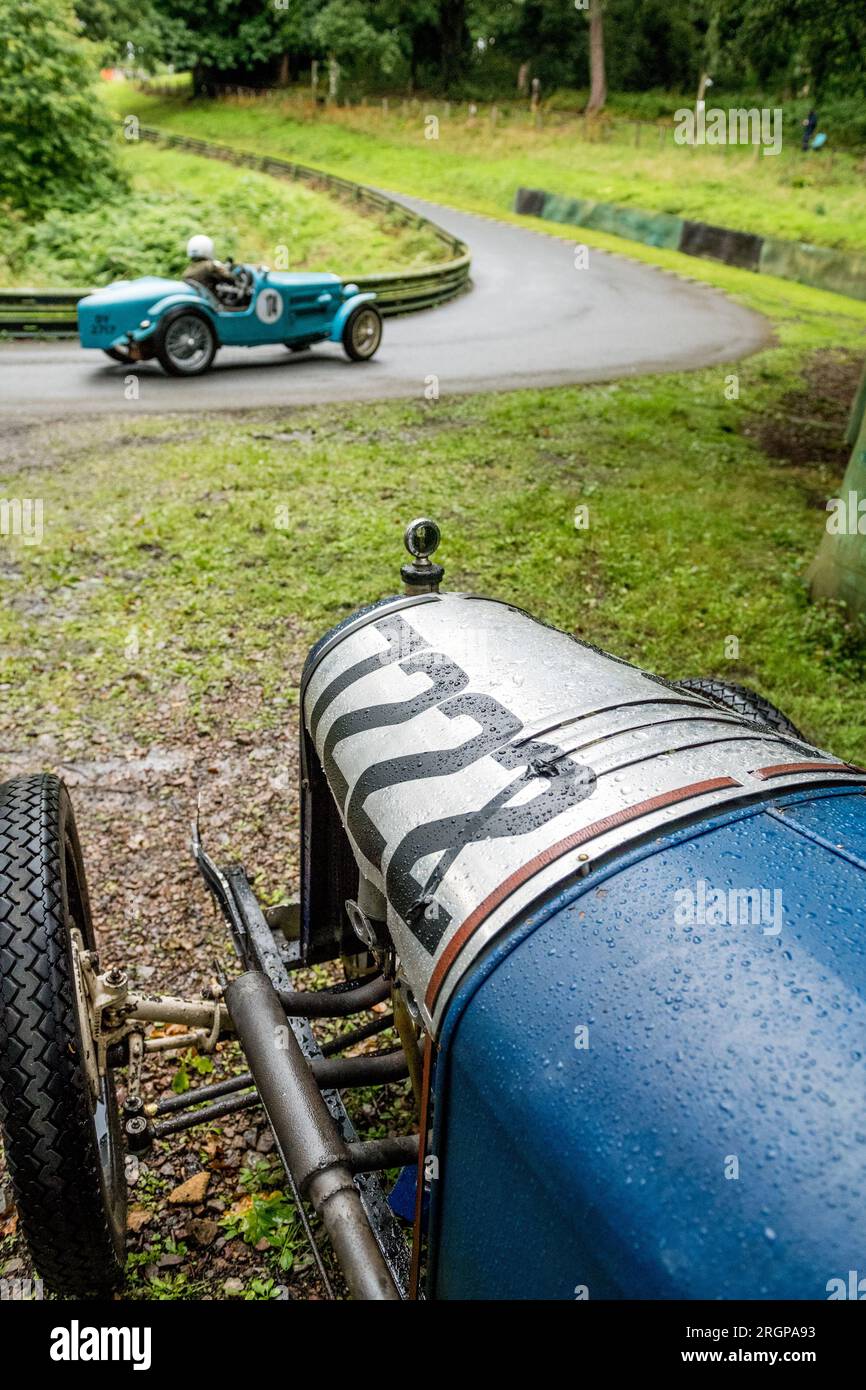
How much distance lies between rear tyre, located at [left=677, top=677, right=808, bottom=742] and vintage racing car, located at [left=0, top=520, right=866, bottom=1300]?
138cm

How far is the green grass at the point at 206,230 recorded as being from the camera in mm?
17672

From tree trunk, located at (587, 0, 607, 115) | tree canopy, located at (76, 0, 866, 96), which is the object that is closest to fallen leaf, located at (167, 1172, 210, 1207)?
tree canopy, located at (76, 0, 866, 96)

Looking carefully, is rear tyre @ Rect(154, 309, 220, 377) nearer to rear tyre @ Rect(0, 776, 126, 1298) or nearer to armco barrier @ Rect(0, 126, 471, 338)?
armco barrier @ Rect(0, 126, 471, 338)

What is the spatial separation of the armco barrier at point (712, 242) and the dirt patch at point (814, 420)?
27.0 ft

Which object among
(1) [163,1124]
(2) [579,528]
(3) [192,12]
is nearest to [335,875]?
(1) [163,1124]

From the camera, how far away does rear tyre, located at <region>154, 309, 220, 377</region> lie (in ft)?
40.9

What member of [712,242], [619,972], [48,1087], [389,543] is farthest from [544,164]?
[619,972]

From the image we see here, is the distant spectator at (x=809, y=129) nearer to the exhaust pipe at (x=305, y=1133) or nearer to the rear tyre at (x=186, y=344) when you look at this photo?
the rear tyre at (x=186, y=344)

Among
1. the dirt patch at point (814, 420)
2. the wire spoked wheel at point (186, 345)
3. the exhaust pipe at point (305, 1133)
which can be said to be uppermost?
the wire spoked wheel at point (186, 345)

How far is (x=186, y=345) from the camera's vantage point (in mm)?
12867

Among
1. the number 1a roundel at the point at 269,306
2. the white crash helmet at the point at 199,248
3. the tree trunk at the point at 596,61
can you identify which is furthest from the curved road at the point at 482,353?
the tree trunk at the point at 596,61

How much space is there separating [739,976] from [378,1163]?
1.56 meters
